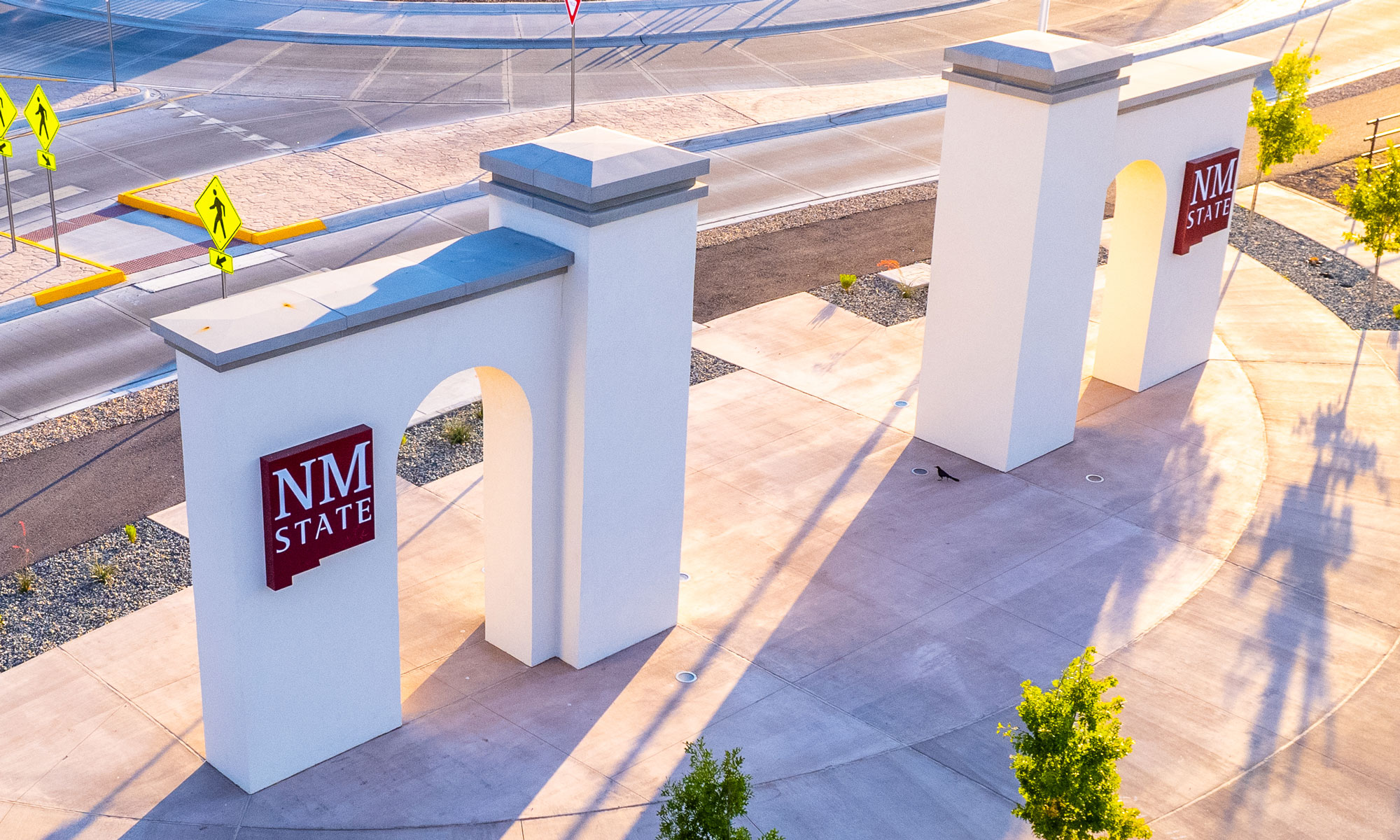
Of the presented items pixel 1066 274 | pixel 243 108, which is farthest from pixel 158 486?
pixel 243 108

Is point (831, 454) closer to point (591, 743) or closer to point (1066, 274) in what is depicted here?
point (1066, 274)

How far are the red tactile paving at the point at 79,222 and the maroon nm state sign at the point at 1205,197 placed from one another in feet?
49.8

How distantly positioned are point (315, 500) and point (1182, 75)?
11301 mm

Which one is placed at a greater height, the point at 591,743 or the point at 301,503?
the point at 301,503

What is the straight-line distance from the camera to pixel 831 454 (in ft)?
53.4

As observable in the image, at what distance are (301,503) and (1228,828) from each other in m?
7.00

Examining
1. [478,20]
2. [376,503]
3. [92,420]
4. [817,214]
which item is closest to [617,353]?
[376,503]


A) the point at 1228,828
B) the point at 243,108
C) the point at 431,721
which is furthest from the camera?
the point at 243,108

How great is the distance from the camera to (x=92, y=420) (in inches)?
645

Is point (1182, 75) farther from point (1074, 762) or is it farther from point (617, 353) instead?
point (1074, 762)

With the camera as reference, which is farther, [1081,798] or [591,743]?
[591,743]

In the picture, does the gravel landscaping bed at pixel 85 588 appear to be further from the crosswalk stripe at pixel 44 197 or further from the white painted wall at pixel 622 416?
the crosswalk stripe at pixel 44 197

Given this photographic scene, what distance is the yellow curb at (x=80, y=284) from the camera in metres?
19.5

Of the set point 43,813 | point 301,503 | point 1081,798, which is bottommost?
point 43,813
